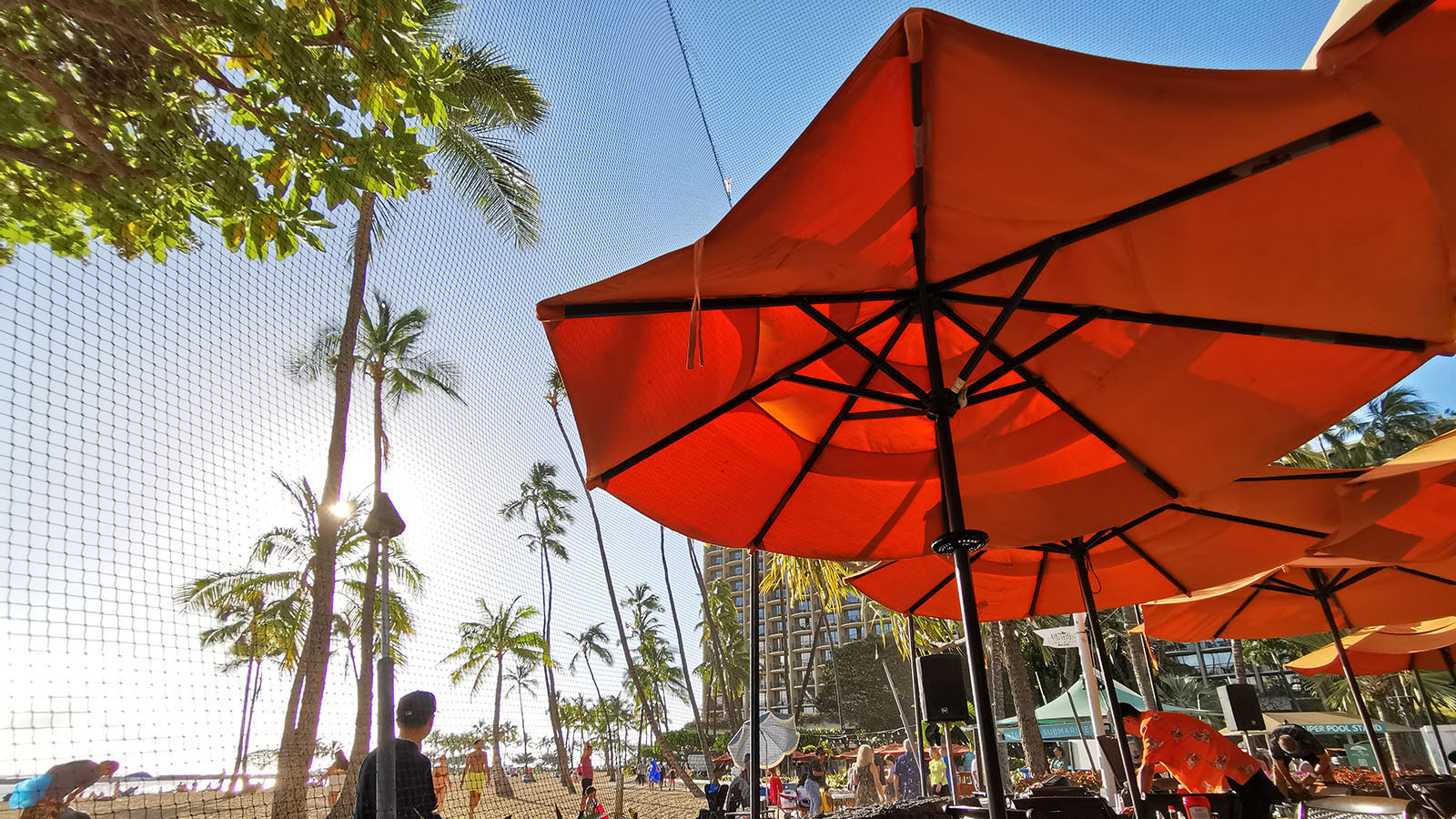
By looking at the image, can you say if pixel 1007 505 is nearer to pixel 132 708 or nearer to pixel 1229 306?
pixel 1229 306

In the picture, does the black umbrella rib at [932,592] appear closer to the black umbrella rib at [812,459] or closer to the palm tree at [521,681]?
the black umbrella rib at [812,459]

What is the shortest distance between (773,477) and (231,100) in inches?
134

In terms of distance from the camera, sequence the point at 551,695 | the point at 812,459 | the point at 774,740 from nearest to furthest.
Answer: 1. the point at 812,459
2. the point at 774,740
3. the point at 551,695

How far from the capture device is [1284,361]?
8.77ft

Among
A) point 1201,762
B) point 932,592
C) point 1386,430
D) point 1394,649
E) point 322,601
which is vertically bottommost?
point 1201,762

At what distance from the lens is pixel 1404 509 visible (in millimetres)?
4020

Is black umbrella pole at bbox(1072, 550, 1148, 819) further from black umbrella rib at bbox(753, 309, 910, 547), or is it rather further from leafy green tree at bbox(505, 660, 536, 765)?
leafy green tree at bbox(505, 660, 536, 765)

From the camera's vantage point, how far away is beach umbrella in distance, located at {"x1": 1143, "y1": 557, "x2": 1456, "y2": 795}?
547 centimetres

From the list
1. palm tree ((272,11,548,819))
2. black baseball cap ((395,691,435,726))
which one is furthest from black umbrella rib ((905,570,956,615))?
palm tree ((272,11,548,819))

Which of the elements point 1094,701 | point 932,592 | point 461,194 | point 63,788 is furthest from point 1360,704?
point 461,194

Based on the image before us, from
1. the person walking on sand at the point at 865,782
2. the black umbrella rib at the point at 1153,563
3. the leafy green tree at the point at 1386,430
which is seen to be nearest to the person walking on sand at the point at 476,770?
the person walking on sand at the point at 865,782

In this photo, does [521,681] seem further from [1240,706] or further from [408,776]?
[408,776]

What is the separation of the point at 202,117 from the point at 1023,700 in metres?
13.0

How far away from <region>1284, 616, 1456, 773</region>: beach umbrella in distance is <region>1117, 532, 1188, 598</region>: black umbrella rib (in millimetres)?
2906
